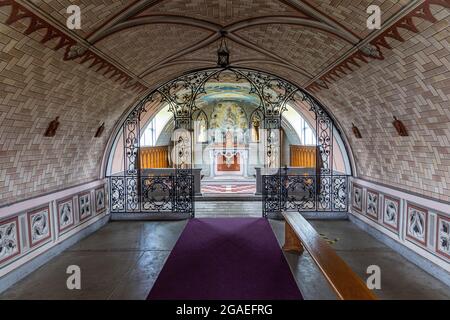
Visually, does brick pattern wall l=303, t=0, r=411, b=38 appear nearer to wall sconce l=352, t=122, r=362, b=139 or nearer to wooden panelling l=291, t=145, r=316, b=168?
wall sconce l=352, t=122, r=362, b=139

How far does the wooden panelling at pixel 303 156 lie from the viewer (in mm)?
13703

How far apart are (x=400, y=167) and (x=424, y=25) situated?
3.08 m

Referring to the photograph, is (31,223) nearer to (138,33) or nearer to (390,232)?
(138,33)

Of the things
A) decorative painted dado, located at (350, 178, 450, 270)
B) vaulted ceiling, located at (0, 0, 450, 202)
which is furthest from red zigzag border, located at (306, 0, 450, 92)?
decorative painted dado, located at (350, 178, 450, 270)

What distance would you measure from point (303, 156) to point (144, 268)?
11029 mm

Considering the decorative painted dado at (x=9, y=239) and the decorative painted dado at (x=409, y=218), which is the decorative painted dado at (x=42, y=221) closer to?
the decorative painted dado at (x=9, y=239)

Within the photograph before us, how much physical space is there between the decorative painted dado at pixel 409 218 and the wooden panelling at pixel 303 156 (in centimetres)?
596

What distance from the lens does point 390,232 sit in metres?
6.12

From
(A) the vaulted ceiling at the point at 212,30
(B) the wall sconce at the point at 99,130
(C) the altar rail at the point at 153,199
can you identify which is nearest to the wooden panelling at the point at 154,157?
(C) the altar rail at the point at 153,199

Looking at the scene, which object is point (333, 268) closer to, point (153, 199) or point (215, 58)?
point (215, 58)

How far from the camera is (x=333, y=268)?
357 centimetres

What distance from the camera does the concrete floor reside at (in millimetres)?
4301

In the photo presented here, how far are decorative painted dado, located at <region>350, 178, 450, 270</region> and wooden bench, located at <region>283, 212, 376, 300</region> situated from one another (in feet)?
5.98

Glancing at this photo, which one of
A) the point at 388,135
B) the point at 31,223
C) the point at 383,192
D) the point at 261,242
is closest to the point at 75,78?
the point at 31,223
